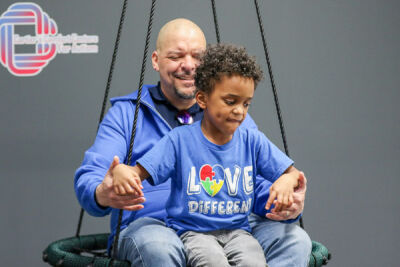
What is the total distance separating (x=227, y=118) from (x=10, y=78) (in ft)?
5.02

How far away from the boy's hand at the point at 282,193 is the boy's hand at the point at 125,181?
301 millimetres

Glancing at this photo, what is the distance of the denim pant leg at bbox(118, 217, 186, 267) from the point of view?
1149 mm

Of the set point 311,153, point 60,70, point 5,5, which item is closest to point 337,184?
point 311,153

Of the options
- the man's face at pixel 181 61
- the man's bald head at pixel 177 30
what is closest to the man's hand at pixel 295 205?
the man's face at pixel 181 61

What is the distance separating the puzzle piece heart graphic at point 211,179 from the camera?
1.25m

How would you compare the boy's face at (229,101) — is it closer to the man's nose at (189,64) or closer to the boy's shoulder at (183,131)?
the boy's shoulder at (183,131)

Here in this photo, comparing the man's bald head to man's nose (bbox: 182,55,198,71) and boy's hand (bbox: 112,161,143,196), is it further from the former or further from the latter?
boy's hand (bbox: 112,161,143,196)

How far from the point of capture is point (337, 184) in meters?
2.39

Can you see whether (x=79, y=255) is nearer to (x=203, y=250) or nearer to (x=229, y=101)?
(x=203, y=250)

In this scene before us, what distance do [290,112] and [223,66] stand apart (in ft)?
3.90

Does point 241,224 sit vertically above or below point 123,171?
below

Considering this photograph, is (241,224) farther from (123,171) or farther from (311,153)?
(311,153)
